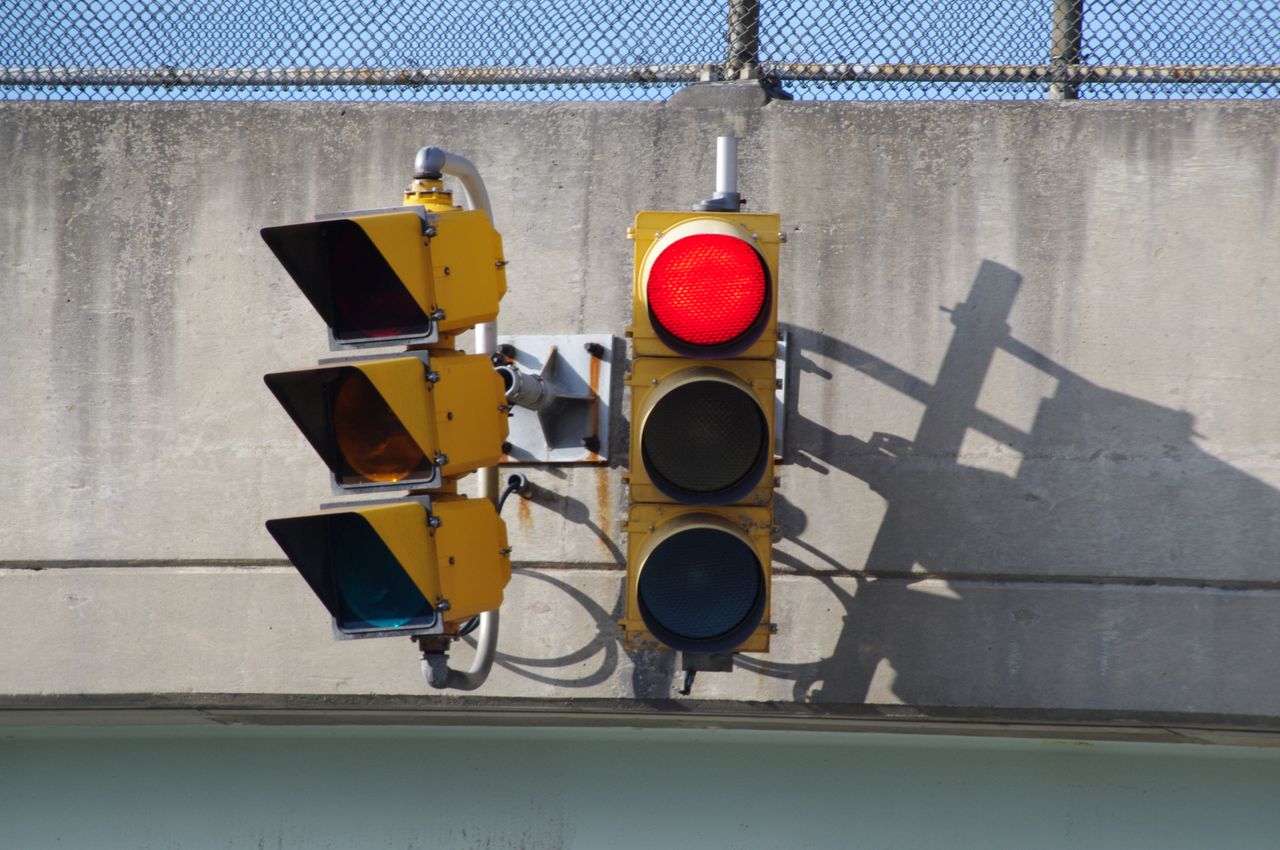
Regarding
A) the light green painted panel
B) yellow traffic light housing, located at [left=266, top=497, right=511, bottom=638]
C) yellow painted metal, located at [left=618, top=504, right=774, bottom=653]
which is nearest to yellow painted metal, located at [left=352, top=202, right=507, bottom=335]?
yellow traffic light housing, located at [left=266, top=497, right=511, bottom=638]

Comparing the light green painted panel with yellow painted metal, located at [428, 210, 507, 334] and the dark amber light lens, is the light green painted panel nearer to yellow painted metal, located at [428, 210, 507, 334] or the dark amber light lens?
the dark amber light lens

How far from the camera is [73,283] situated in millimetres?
4969

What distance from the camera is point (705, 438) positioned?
3.57 metres

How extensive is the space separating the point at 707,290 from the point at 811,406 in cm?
127

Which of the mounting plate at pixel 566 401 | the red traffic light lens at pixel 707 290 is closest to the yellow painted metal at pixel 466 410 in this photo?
the red traffic light lens at pixel 707 290

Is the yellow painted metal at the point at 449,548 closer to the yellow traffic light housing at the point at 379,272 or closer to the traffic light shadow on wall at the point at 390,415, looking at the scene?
the traffic light shadow on wall at the point at 390,415

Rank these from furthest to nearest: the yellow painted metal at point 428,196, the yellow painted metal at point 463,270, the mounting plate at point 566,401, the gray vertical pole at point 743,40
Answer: the gray vertical pole at point 743,40
the mounting plate at point 566,401
the yellow painted metal at point 428,196
the yellow painted metal at point 463,270

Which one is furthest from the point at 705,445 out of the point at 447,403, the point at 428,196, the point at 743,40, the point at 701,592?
the point at 743,40

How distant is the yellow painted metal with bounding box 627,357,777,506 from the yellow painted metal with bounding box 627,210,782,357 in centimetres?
4

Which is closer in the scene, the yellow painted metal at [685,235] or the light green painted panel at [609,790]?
the yellow painted metal at [685,235]

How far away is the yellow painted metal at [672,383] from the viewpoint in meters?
3.57

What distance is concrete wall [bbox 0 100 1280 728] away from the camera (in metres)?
4.51

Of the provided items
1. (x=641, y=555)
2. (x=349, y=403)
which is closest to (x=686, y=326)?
(x=641, y=555)

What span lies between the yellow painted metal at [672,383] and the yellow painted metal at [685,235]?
4 centimetres
